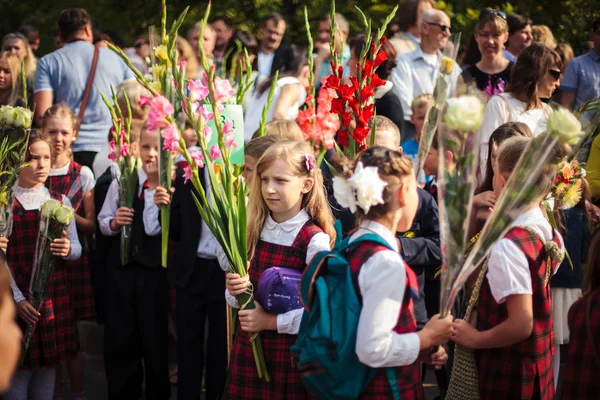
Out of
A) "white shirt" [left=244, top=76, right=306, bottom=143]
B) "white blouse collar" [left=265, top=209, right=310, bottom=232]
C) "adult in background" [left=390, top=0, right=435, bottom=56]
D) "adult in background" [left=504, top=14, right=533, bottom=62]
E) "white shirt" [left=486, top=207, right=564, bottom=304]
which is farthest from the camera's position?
"adult in background" [left=504, top=14, right=533, bottom=62]

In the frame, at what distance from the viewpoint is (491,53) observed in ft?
23.7

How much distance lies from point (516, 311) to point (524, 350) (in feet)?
0.74

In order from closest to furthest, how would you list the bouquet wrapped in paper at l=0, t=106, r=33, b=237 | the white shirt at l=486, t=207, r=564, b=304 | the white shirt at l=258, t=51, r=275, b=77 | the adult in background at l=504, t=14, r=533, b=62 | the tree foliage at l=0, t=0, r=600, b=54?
the white shirt at l=486, t=207, r=564, b=304
the bouquet wrapped in paper at l=0, t=106, r=33, b=237
the adult in background at l=504, t=14, r=533, b=62
the white shirt at l=258, t=51, r=275, b=77
the tree foliage at l=0, t=0, r=600, b=54

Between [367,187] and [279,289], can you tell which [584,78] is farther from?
[367,187]

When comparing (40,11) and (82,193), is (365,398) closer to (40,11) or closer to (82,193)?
(82,193)

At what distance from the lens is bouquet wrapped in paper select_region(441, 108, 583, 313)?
10.5 ft

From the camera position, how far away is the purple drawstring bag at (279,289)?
400 centimetres

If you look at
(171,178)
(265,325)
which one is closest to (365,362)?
(265,325)

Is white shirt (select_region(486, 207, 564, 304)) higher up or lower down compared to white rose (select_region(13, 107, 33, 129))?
lower down

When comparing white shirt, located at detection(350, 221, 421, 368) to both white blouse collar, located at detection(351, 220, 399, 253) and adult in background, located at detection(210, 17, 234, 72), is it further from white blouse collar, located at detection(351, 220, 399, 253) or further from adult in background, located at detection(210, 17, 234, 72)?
adult in background, located at detection(210, 17, 234, 72)

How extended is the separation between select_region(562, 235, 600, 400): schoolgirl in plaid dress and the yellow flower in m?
0.81

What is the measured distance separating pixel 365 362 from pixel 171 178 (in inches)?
105

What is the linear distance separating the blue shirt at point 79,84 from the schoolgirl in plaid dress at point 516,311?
4615 mm

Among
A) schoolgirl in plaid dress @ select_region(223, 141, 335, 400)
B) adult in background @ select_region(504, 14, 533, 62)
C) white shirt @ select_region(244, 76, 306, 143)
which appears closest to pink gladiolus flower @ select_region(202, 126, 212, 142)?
schoolgirl in plaid dress @ select_region(223, 141, 335, 400)
